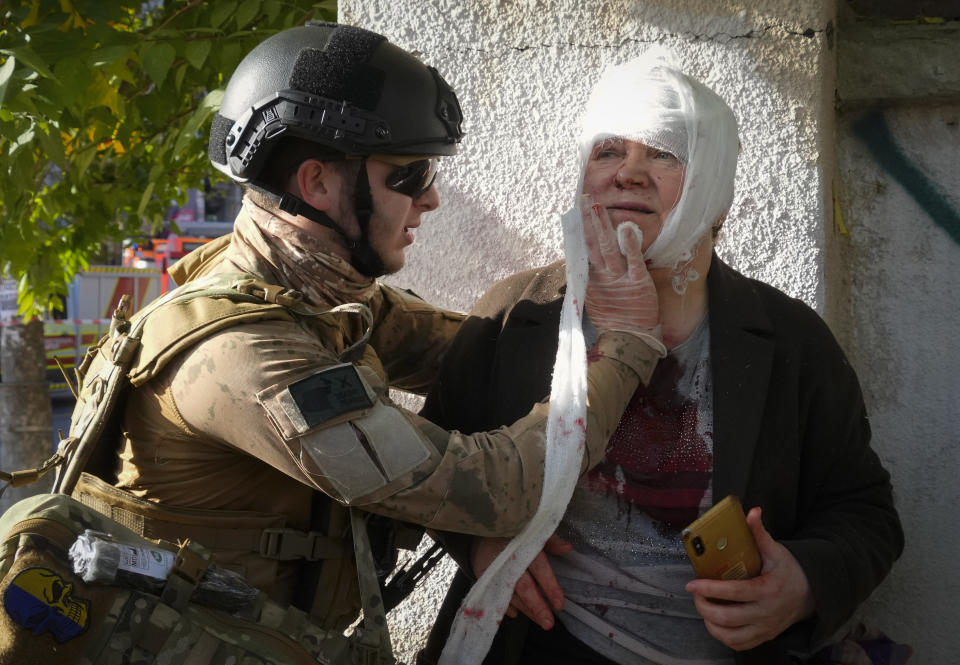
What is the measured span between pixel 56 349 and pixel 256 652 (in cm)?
1496

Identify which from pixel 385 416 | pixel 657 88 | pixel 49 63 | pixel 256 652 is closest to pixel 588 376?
pixel 385 416

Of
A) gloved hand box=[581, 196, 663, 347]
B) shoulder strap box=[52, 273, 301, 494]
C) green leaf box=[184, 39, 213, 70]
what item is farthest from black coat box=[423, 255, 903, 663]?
green leaf box=[184, 39, 213, 70]

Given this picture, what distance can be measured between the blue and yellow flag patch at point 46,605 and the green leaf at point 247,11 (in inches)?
81.5

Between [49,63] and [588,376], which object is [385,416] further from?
[49,63]

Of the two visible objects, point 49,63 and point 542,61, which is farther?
point 49,63

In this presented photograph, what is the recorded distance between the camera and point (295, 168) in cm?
209

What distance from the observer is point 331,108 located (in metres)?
2.03

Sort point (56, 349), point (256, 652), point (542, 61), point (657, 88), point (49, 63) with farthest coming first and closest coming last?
point (56, 349), point (49, 63), point (542, 61), point (657, 88), point (256, 652)

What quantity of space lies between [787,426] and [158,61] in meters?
2.16

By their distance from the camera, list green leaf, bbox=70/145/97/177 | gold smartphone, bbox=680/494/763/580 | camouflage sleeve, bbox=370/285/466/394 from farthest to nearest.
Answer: green leaf, bbox=70/145/97/177
camouflage sleeve, bbox=370/285/466/394
gold smartphone, bbox=680/494/763/580

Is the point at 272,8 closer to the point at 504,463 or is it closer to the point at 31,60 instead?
the point at 31,60

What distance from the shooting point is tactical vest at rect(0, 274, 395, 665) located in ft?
6.19

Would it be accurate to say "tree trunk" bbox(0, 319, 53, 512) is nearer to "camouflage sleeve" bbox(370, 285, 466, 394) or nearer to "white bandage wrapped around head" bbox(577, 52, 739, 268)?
"camouflage sleeve" bbox(370, 285, 466, 394)

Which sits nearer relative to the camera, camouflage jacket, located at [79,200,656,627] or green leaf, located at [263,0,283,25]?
camouflage jacket, located at [79,200,656,627]
